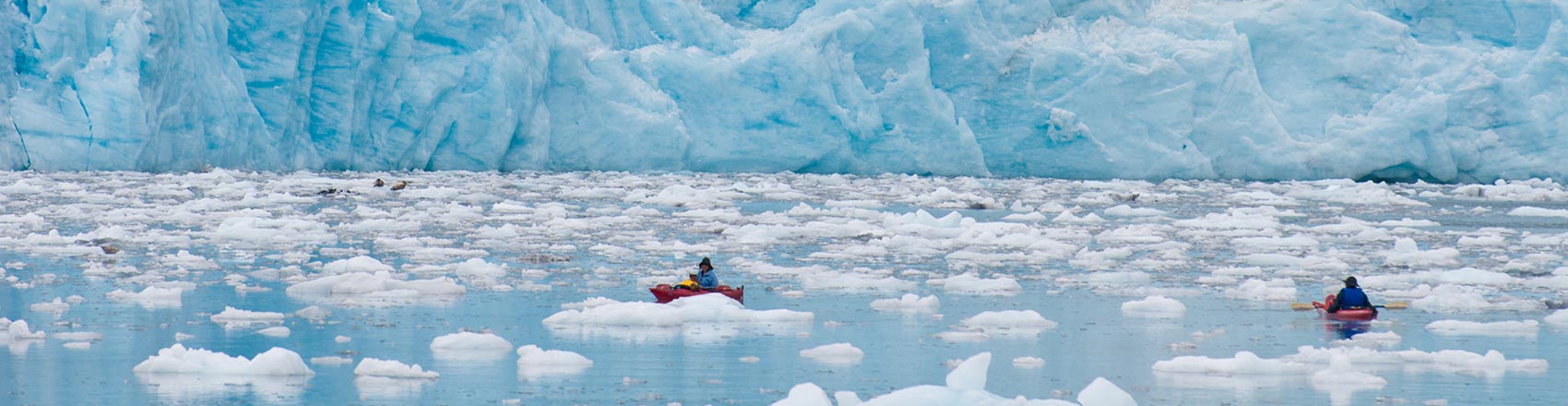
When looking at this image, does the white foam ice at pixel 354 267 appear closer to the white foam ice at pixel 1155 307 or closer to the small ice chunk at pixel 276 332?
the small ice chunk at pixel 276 332

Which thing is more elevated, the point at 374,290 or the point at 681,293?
the point at 374,290

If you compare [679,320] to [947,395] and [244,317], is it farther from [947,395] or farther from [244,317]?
[947,395]

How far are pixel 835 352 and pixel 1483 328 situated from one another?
373 centimetres

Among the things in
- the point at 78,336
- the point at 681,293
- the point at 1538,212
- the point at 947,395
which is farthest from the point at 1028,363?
the point at 1538,212

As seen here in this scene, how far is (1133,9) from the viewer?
2994cm

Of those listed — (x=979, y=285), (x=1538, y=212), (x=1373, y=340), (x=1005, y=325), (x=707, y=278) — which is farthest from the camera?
(x=1538, y=212)

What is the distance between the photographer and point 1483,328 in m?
8.83

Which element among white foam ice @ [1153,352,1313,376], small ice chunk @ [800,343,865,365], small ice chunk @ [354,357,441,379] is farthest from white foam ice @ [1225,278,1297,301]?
small ice chunk @ [354,357,441,379]

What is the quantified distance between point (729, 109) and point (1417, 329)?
20279 mm

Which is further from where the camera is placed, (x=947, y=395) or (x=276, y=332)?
(x=276, y=332)

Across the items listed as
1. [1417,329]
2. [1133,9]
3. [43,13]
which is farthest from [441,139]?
[1417,329]

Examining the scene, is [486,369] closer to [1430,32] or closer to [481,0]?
[481,0]

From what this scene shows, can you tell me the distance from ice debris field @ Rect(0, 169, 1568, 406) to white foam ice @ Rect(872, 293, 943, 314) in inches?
0.9

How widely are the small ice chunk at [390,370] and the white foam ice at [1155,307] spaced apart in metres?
4.40
